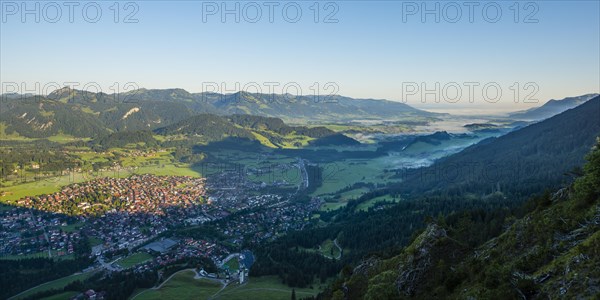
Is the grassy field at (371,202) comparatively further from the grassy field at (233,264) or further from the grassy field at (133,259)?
the grassy field at (133,259)

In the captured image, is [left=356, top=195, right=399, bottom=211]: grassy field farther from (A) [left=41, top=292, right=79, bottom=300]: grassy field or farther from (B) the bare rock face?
(B) the bare rock face

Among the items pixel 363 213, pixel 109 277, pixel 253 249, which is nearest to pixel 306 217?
pixel 363 213

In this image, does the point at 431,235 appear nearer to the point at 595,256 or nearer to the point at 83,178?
the point at 595,256

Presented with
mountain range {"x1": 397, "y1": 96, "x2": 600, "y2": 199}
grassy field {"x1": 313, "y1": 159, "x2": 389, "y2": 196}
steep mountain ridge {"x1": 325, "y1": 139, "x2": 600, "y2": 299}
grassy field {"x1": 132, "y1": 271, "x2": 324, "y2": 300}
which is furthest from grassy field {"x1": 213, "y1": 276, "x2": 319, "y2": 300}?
grassy field {"x1": 313, "y1": 159, "x2": 389, "y2": 196}

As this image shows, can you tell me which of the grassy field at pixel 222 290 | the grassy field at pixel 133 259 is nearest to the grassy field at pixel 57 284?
the grassy field at pixel 133 259

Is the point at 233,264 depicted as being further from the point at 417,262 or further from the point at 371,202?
the point at 371,202
